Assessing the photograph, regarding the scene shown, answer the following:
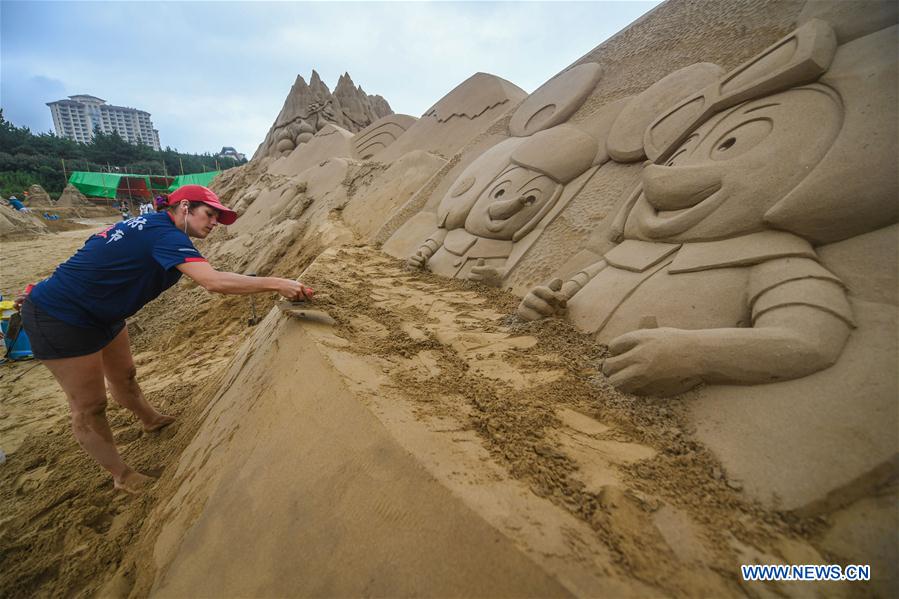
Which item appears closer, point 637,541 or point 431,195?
point 637,541

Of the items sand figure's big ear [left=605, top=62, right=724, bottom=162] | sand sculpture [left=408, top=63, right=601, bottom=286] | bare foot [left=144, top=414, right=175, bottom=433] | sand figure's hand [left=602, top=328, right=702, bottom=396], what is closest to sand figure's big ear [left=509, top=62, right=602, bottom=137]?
sand sculpture [left=408, top=63, right=601, bottom=286]

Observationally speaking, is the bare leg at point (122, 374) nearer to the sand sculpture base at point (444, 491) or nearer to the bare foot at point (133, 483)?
the bare foot at point (133, 483)

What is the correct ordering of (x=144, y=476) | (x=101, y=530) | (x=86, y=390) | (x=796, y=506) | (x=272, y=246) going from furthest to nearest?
(x=272, y=246)
(x=144, y=476)
(x=86, y=390)
(x=101, y=530)
(x=796, y=506)

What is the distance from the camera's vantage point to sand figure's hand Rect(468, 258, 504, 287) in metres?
2.65

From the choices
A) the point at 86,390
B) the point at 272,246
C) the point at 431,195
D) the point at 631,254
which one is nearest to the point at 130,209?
the point at 272,246

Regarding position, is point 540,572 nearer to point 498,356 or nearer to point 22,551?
point 498,356

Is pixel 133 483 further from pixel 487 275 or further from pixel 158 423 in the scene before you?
pixel 487 275

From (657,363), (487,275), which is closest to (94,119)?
(487,275)

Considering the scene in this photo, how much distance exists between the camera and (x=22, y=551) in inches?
52.1

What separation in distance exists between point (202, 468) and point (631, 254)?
2017mm

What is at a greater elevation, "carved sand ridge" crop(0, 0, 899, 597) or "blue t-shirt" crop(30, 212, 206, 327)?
"blue t-shirt" crop(30, 212, 206, 327)

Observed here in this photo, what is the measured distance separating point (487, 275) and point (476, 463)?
6.12 feet

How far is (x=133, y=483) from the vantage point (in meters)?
1.55

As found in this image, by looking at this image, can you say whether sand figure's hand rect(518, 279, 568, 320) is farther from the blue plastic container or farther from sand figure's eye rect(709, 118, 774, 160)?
the blue plastic container
